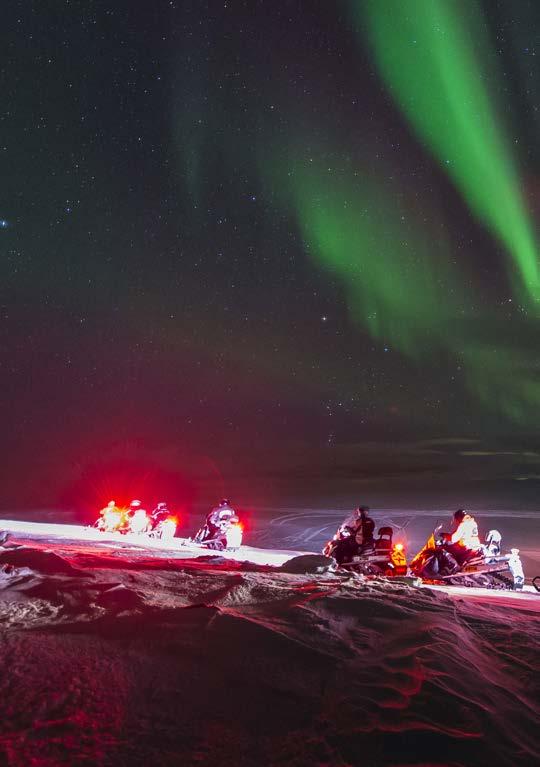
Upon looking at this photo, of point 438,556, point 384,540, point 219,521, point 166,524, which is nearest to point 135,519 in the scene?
point 166,524

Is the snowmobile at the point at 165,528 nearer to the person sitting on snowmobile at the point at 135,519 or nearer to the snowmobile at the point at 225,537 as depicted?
the person sitting on snowmobile at the point at 135,519

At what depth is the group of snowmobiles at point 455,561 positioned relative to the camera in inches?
447

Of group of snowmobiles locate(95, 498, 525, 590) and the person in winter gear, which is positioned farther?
the person in winter gear

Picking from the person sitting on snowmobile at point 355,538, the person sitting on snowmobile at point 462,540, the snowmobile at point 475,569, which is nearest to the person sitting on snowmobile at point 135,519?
the person sitting on snowmobile at point 355,538

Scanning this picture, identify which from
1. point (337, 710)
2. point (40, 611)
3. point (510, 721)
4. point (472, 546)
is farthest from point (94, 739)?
point (472, 546)

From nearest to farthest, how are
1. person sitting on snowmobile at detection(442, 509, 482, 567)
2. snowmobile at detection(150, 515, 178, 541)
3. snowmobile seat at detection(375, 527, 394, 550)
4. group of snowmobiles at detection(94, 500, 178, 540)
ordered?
1. person sitting on snowmobile at detection(442, 509, 482, 567)
2. snowmobile seat at detection(375, 527, 394, 550)
3. snowmobile at detection(150, 515, 178, 541)
4. group of snowmobiles at detection(94, 500, 178, 540)

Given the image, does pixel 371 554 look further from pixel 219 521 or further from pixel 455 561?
pixel 219 521

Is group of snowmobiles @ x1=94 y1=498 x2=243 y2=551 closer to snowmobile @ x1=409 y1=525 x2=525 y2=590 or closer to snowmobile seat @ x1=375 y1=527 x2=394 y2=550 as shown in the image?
snowmobile seat @ x1=375 y1=527 x2=394 y2=550

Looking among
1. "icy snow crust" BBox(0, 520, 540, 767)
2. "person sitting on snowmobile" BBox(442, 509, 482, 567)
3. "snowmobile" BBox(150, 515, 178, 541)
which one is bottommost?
"snowmobile" BBox(150, 515, 178, 541)

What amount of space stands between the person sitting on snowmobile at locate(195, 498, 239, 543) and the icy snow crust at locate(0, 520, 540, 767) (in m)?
12.9

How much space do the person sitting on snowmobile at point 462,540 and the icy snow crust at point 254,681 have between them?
6.99m

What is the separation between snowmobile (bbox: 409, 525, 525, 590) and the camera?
11266 mm

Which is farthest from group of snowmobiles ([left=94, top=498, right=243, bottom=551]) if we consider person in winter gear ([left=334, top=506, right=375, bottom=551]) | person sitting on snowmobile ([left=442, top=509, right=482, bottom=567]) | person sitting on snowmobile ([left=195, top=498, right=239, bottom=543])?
person sitting on snowmobile ([left=442, top=509, right=482, bottom=567])

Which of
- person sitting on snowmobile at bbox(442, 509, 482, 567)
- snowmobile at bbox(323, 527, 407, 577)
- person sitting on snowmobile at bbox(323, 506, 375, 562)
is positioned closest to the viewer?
person sitting on snowmobile at bbox(442, 509, 482, 567)
